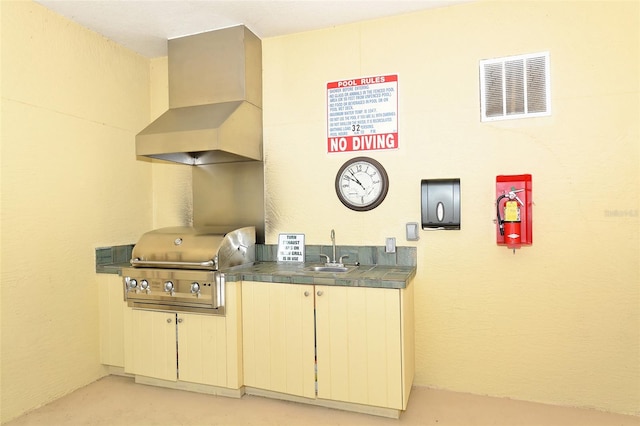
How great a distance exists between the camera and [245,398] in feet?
9.00

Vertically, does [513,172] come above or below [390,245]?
above

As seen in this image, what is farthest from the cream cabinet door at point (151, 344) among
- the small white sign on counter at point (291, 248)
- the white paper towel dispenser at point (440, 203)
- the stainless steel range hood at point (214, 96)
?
the white paper towel dispenser at point (440, 203)

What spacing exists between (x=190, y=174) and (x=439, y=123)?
90.3 inches

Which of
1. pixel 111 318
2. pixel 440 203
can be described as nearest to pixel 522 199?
pixel 440 203

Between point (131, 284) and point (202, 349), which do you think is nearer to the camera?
point (202, 349)

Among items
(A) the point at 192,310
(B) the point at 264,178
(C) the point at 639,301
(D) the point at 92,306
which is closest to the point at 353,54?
(B) the point at 264,178

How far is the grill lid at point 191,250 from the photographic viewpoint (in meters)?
2.78

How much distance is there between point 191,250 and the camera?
2.83 metres

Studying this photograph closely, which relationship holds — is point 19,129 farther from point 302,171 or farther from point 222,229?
point 302,171

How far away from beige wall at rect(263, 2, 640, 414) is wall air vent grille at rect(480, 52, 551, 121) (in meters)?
0.06

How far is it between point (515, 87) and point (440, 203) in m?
0.97

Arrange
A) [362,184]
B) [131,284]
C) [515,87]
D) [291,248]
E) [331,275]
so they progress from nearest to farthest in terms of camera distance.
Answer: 1. [331,275]
2. [515,87]
3. [131,284]
4. [362,184]
5. [291,248]

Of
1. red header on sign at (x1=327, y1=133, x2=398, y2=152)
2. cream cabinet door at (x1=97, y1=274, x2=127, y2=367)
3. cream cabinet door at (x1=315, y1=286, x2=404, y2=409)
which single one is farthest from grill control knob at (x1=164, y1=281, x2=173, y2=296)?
red header on sign at (x1=327, y1=133, x2=398, y2=152)

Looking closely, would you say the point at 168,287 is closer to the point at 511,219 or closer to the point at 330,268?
the point at 330,268
